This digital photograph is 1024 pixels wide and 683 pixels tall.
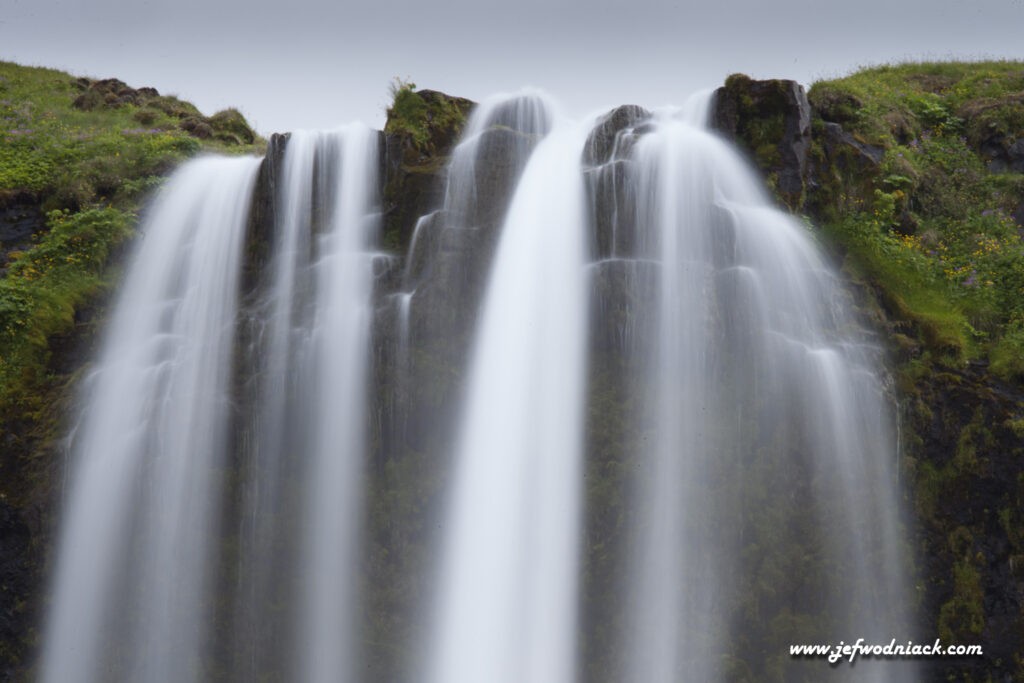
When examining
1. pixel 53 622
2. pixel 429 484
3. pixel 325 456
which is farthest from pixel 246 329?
pixel 53 622

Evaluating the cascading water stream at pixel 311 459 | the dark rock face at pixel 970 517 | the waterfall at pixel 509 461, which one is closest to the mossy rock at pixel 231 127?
the cascading water stream at pixel 311 459

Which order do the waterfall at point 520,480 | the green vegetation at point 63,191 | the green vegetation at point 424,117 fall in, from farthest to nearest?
the green vegetation at point 424,117, the green vegetation at point 63,191, the waterfall at point 520,480

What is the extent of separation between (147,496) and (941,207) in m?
12.4

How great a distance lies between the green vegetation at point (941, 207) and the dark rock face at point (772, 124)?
510 mm

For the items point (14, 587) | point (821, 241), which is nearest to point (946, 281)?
point (821, 241)

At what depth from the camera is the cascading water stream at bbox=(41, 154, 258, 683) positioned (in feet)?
26.9

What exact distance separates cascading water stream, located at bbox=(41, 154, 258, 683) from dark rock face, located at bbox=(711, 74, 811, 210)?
25.8 ft

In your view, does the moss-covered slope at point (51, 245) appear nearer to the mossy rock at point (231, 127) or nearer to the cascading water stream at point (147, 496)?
the mossy rock at point (231, 127)

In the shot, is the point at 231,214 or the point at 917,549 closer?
the point at 917,549

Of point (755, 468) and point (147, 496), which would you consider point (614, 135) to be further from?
point (147, 496)

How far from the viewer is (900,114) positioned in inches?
519

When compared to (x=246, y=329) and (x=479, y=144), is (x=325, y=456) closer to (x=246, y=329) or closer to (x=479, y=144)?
(x=246, y=329)

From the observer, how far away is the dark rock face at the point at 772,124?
35.1 ft

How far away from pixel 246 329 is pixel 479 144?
436 centimetres
